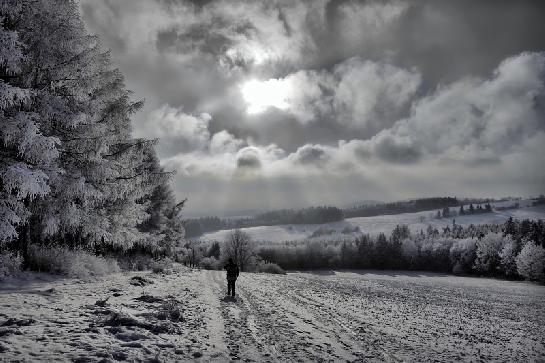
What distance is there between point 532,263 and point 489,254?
23.7 metres

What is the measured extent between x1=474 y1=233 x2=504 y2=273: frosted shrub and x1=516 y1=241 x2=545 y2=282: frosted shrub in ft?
50.6

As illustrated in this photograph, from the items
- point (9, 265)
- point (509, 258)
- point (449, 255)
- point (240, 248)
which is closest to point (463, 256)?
point (449, 255)

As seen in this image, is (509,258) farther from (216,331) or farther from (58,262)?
(58,262)

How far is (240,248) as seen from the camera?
84375 millimetres

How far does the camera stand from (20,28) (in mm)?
13102

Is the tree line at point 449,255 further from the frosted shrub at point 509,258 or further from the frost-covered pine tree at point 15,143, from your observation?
the frost-covered pine tree at point 15,143

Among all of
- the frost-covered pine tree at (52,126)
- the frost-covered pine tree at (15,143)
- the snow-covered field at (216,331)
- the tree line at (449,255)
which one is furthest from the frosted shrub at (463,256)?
the frost-covered pine tree at (15,143)

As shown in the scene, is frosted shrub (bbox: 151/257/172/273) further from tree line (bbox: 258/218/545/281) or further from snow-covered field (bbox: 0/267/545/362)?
tree line (bbox: 258/218/545/281)

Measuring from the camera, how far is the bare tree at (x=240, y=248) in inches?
3253

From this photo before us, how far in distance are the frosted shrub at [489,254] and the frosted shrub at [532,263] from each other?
1543 centimetres

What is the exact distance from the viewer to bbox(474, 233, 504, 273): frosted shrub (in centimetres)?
9219

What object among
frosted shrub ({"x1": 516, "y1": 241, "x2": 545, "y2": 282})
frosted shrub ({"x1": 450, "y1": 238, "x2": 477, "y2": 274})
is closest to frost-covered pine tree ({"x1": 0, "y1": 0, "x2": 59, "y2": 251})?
frosted shrub ({"x1": 516, "y1": 241, "x2": 545, "y2": 282})

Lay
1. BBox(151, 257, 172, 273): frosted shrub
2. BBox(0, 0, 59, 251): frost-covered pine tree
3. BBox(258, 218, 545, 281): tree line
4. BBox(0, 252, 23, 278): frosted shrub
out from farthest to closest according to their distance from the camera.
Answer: BBox(258, 218, 545, 281): tree line → BBox(151, 257, 172, 273): frosted shrub → BBox(0, 252, 23, 278): frosted shrub → BBox(0, 0, 59, 251): frost-covered pine tree

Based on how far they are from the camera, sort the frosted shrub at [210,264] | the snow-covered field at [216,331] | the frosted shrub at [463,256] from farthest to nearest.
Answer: the frosted shrub at [463,256]
the frosted shrub at [210,264]
the snow-covered field at [216,331]
